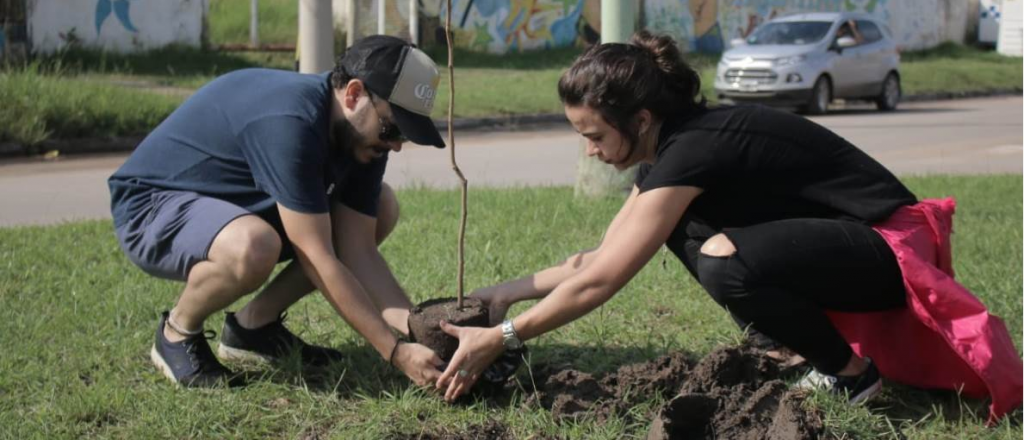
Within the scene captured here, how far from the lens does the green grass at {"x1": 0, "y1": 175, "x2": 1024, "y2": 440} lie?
11.9 ft

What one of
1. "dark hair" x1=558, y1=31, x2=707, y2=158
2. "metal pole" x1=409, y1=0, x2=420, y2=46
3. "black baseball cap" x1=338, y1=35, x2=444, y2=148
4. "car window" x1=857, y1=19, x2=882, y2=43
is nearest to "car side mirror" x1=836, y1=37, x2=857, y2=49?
"car window" x1=857, y1=19, x2=882, y2=43

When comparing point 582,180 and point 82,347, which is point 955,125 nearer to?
point 582,180

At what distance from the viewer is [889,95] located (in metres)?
20.4

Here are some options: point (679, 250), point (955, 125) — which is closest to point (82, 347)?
point (679, 250)

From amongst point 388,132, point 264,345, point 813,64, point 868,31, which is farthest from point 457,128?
point 388,132

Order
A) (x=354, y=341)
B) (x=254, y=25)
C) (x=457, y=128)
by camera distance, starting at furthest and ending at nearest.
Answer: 1. (x=254, y=25)
2. (x=457, y=128)
3. (x=354, y=341)

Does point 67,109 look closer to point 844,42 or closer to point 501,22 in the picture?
point 844,42

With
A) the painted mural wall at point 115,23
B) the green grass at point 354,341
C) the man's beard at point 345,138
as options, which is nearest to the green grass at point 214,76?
the painted mural wall at point 115,23

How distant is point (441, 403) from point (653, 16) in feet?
86.0

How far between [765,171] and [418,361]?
4.03ft

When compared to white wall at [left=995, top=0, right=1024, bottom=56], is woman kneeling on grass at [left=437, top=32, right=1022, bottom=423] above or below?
above

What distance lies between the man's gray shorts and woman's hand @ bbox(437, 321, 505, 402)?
814 millimetres

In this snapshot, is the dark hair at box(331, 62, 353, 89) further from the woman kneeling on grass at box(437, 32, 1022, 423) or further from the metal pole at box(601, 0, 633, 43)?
the metal pole at box(601, 0, 633, 43)

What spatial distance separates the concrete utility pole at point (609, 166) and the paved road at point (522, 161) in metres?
1.79
